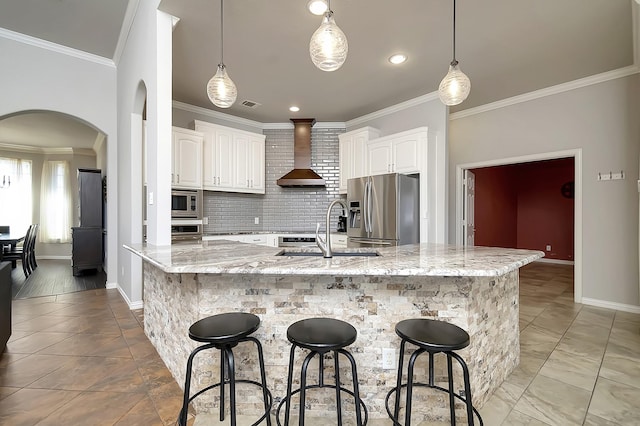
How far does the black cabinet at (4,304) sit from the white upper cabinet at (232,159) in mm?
2516

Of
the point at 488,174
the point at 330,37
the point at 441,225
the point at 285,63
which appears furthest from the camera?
the point at 488,174

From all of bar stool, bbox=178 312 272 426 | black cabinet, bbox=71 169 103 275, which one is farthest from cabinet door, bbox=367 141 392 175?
Answer: black cabinet, bbox=71 169 103 275

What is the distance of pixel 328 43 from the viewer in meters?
1.78

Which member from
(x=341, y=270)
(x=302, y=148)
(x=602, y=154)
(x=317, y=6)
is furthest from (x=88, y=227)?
(x=602, y=154)

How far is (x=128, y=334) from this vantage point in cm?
276

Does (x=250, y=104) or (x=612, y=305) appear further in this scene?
(x=250, y=104)

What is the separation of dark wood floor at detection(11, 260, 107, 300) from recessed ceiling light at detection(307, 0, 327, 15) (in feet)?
15.1

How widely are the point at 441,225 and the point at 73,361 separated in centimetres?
412

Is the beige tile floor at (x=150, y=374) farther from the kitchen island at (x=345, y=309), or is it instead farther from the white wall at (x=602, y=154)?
the white wall at (x=602, y=154)

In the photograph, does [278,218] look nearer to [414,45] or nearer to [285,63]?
[285,63]

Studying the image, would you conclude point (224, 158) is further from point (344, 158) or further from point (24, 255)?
point (24, 255)

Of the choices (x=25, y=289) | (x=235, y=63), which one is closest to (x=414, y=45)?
(x=235, y=63)

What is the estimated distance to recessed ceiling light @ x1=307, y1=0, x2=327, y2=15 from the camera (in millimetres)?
2441

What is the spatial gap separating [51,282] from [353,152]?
17.2ft
